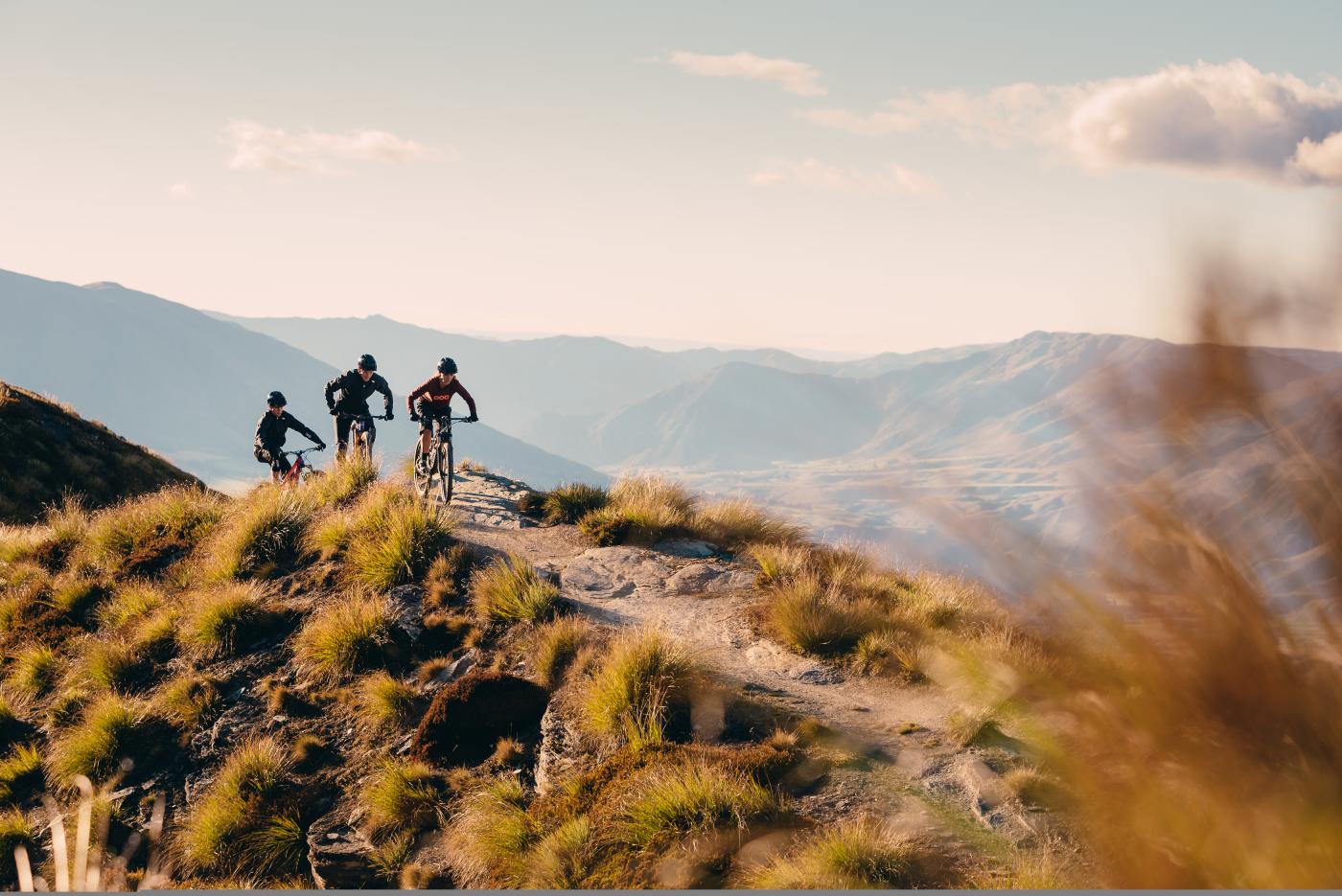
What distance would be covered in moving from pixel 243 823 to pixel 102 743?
2.85 meters

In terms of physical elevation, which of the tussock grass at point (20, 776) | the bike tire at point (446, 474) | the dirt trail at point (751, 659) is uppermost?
the bike tire at point (446, 474)

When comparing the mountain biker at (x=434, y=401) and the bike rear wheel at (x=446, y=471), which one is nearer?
the mountain biker at (x=434, y=401)

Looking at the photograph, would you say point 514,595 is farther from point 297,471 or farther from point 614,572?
point 297,471

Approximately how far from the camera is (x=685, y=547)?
14.2 metres

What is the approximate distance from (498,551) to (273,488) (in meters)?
5.92

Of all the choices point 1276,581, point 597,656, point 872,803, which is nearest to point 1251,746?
point 1276,581

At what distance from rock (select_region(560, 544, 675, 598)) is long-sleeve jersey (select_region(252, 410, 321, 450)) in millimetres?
7321

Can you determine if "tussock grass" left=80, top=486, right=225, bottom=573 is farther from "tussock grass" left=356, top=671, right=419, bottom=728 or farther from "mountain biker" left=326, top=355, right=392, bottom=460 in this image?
"tussock grass" left=356, top=671, right=419, bottom=728

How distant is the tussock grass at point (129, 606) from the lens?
1279cm

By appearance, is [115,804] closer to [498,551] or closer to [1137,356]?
[498,551]

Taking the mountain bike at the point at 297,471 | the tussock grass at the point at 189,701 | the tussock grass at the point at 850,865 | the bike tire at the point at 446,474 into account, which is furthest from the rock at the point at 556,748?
the mountain bike at the point at 297,471

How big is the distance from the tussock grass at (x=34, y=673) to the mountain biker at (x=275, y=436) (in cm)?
548

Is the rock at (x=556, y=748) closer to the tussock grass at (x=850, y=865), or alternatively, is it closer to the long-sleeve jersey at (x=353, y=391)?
the tussock grass at (x=850, y=865)

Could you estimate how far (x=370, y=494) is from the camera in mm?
14586
